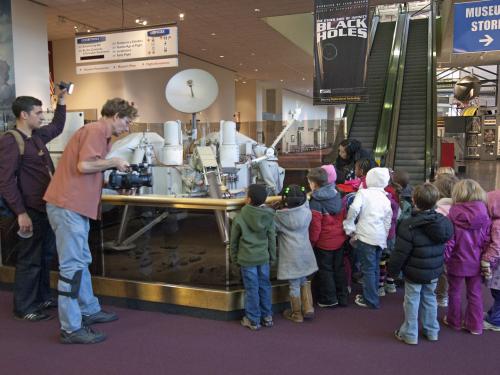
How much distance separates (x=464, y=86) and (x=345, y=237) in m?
14.5

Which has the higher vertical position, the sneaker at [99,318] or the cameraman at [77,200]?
the cameraman at [77,200]

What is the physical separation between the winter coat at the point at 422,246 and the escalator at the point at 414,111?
5.88 m

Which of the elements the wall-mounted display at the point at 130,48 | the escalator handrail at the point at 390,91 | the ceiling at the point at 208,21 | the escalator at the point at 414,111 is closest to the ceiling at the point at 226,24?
the ceiling at the point at 208,21

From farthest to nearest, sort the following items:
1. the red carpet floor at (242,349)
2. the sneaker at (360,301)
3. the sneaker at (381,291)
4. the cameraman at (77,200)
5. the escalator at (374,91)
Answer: the escalator at (374,91)
the sneaker at (381,291)
the sneaker at (360,301)
the cameraman at (77,200)
the red carpet floor at (242,349)

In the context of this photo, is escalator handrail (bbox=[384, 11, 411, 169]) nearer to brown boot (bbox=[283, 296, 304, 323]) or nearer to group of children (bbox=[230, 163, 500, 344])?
group of children (bbox=[230, 163, 500, 344])

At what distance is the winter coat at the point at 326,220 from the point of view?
379cm

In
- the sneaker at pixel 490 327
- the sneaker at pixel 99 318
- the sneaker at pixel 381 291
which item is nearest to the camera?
the sneaker at pixel 490 327

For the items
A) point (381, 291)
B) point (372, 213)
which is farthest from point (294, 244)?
point (381, 291)

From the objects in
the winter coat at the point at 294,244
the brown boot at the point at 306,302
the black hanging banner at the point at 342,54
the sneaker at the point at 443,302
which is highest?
the black hanging banner at the point at 342,54

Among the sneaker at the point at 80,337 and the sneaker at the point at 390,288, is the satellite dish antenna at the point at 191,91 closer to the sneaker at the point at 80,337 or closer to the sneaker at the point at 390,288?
the sneaker at the point at 390,288

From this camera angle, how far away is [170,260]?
12.7 ft

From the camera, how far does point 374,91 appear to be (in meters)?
11.9

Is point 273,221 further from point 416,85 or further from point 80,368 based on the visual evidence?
point 416,85

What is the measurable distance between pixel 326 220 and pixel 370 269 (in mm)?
563
